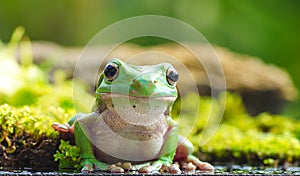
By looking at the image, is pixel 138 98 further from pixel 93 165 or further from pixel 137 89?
pixel 93 165

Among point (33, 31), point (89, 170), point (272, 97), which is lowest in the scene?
point (89, 170)

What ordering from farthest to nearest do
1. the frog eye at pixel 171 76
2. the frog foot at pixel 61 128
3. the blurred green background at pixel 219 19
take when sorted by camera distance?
1. the blurred green background at pixel 219 19
2. the frog foot at pixel 61 128
3. the frog eye at pixel 171 76

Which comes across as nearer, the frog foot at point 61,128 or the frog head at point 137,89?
the frog head at point 137,89

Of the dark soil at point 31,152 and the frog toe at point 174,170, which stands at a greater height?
the frog toe at point 174,170

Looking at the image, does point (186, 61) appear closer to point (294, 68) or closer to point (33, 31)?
point (294, 68)

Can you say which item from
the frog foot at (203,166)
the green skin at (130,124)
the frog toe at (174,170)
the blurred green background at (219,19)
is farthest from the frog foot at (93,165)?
the blurred green background at (219,19)

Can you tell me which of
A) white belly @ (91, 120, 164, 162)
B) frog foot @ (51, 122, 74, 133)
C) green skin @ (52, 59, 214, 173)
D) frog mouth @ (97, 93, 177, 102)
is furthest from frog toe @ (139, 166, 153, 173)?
frog foot @ (51, 122, 74, 133)

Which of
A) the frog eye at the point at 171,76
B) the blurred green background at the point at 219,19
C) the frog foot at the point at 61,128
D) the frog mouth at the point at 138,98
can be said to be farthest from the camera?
the blurred green background at the point at 219,19

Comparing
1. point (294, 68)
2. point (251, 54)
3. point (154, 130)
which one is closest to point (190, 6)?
point (251, 54)

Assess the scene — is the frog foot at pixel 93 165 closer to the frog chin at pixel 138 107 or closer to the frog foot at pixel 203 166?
the frog chin at pixel 138 107

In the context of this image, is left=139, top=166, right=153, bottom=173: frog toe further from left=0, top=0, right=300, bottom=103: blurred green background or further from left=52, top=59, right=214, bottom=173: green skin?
left=0, top=0, right=300, bottom=103: blurred green background
